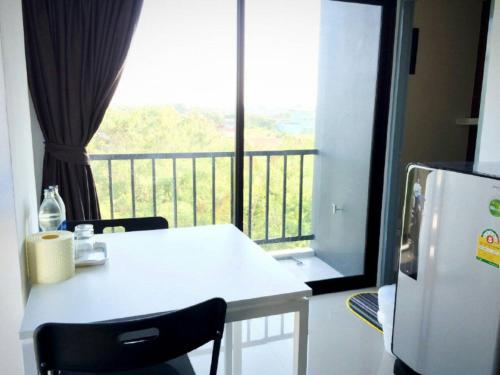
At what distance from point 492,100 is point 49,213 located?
213 centimetres

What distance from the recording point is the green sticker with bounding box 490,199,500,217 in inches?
56.6

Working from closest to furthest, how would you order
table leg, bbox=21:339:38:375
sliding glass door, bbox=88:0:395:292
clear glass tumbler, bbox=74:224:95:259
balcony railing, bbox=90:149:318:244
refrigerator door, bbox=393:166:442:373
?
table leg, bbox=21:339:38:375, clear glass tumbler, bbox=74:224:95:259, refrigerator door, bbox=393:166:442:373, sliding glass door, bbox=88:0:395:292, balcony railing, bbox=90:149:318:244

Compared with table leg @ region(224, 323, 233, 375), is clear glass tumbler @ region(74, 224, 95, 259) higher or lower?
higher

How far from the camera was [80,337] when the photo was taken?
2.84 ft

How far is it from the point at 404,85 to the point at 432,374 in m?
1.84

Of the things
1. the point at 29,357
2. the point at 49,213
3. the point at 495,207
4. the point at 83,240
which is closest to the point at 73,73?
the point at 49,213

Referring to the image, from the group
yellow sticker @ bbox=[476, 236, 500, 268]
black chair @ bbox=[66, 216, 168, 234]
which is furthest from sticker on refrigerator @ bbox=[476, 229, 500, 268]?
black chair @ bbox=[66, 216, 168, 234]

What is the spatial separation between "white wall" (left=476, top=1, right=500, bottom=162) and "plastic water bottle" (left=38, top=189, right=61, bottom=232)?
79.7 inches

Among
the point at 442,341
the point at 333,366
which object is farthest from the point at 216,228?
the point at 442,341

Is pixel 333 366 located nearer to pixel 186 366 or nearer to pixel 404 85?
pixel 186 366

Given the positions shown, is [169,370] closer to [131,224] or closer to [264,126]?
[131,224]

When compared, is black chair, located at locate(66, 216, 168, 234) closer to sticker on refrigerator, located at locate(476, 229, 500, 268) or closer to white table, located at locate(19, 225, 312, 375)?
white table, located at locate(19, 225, 312, 375)

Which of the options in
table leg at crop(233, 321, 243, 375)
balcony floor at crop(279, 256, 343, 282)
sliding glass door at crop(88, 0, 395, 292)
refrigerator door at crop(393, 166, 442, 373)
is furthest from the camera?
balcony floor at crop(279, 256, 343, 282)

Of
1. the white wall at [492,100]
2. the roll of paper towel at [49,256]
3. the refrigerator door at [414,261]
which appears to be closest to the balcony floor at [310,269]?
the refrigerator door at [414,261]
